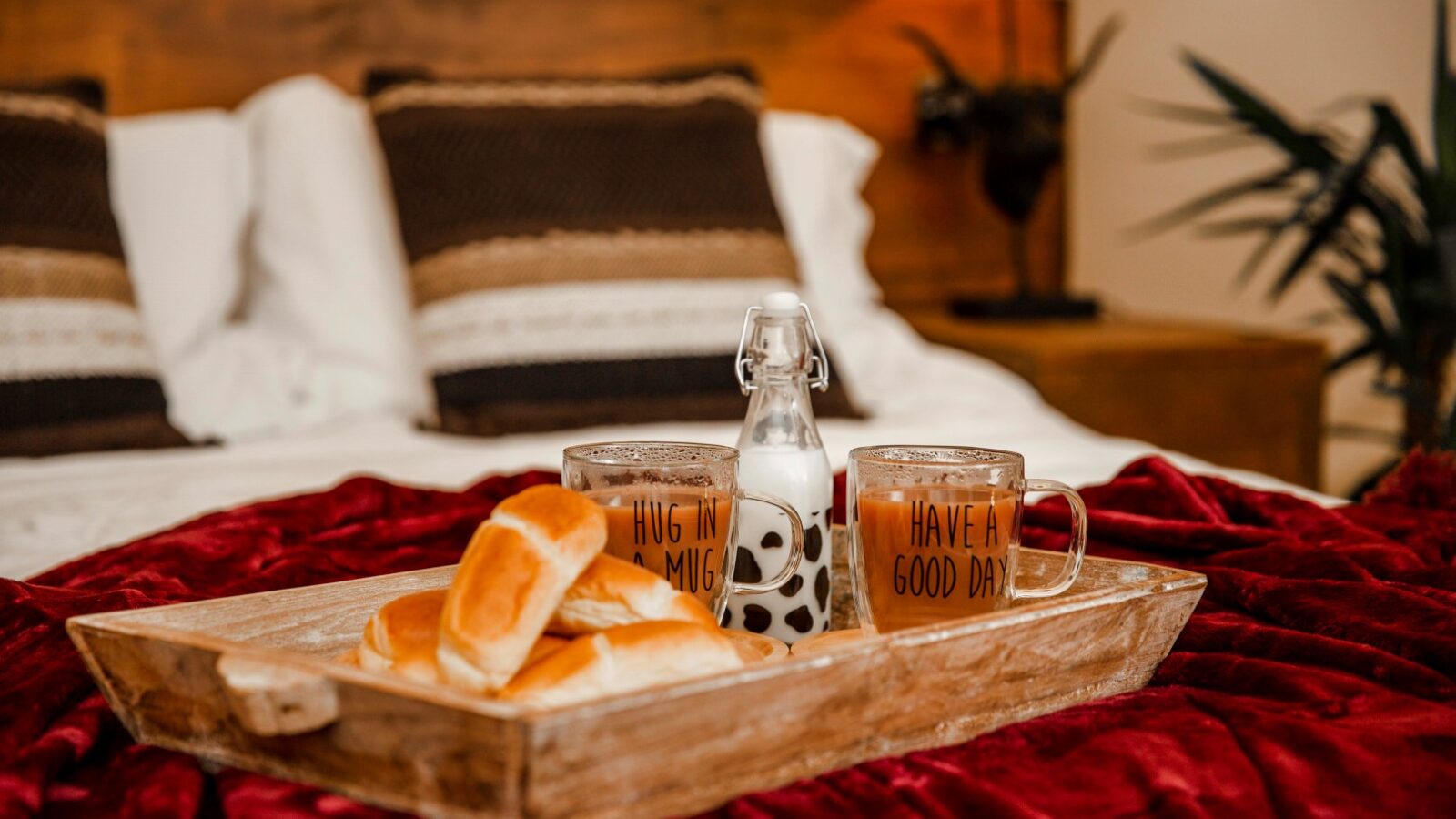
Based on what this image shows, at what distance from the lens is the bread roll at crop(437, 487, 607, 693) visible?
0.49 meters

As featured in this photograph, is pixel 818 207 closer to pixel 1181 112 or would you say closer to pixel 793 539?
pixel 1181 112

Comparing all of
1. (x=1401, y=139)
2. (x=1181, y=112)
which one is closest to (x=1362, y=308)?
(x=1401, y=139)

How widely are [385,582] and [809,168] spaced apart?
1519 mm

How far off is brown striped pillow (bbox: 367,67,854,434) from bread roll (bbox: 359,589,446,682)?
1.04 meters

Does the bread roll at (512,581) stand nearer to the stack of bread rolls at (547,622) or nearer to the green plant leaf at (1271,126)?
the stack of bread rolls at (547,622)

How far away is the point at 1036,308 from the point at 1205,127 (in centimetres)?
51

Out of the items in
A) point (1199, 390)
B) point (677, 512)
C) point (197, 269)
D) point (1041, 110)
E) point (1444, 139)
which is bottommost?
point (1199, 390)

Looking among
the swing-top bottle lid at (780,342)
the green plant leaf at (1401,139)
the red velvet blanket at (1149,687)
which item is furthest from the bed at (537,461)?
the green plant leaf at (1401,139)

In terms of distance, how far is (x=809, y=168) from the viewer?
208 centimetres

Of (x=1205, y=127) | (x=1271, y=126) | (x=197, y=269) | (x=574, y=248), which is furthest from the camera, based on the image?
(x=1205, y=127)

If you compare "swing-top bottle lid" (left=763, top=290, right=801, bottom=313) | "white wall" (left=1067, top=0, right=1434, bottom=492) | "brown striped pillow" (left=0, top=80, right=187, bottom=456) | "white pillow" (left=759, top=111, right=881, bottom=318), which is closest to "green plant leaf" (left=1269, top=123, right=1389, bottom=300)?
"white wall" (left=1067, top=0, right=1434, bottom=492)

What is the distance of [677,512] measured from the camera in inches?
25.2

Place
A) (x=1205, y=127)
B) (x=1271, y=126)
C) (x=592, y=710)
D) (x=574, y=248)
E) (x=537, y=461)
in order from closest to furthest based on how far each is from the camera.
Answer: (x=592, y=710) → (x=537, y=461) → (x=574, y=248) → (x=1271, y=126) → (x=1205, y=127)

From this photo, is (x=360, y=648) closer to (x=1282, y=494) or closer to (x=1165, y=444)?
(x=1282, y=494)
